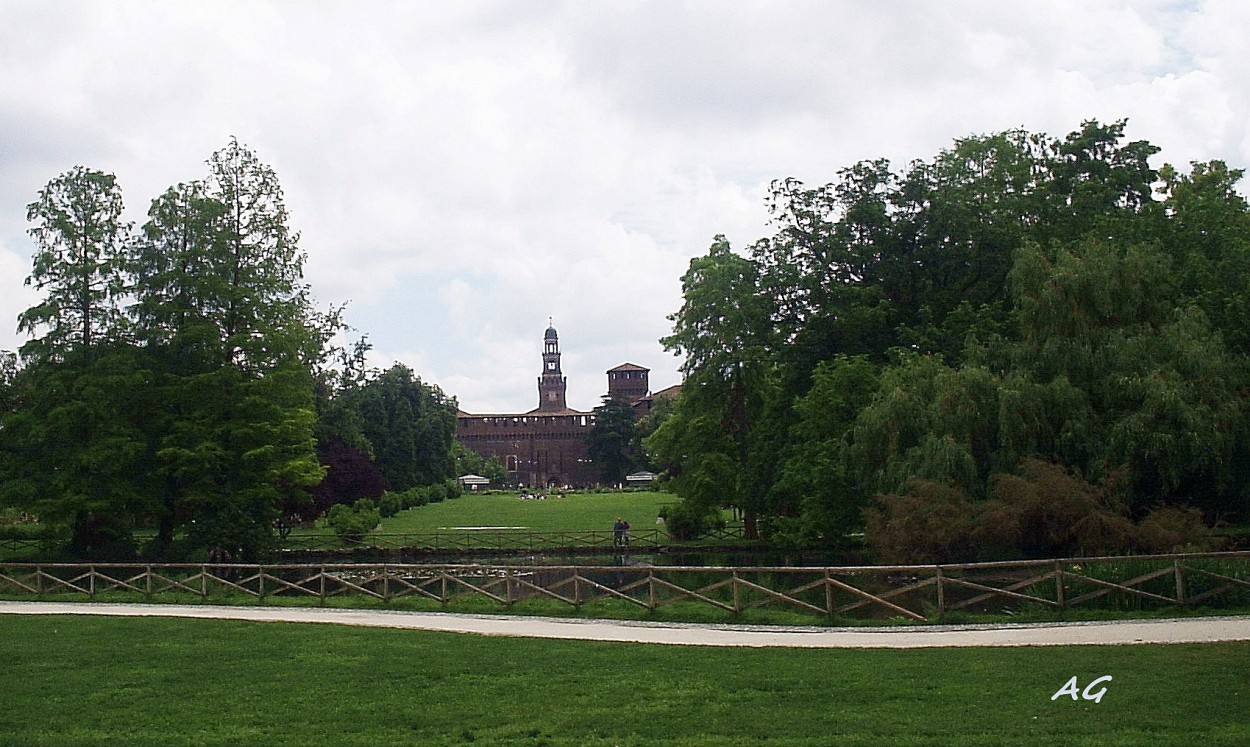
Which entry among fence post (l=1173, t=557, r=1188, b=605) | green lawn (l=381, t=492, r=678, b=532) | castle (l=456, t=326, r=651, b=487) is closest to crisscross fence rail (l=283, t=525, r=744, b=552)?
green lawn (l=381, t=492, r=678, b=532)

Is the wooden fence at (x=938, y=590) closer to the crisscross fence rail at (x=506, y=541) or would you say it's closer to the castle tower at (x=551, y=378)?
the crisscross fence rail at (x=506, y=541)

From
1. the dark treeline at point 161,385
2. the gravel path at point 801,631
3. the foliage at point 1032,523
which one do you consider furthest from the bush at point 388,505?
the gravel path at point 801,631

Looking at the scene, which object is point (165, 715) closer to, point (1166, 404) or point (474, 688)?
point (474, 688)

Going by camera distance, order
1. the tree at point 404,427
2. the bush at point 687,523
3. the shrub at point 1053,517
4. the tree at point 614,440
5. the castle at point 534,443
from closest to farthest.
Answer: the shrub at point 1053,517 < the bush at point 687,523 < the tree at point 404,427 < the tree at point 614,440 < the castle at point 534,443

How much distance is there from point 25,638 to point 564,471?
132104 mm

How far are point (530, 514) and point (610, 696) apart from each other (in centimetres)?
5759

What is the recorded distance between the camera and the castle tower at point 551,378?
7421 inches

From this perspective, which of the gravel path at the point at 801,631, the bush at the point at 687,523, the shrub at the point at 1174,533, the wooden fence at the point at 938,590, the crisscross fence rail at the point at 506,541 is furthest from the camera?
the crisscross fence rail at the point at 506,541

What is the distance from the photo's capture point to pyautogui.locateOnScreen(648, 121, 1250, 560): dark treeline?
85.5 ft

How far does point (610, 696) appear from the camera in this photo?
11.7 meters

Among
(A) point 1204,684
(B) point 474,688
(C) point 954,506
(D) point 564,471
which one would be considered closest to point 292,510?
(C) point 954,506

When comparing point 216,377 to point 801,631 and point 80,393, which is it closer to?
point 80,393

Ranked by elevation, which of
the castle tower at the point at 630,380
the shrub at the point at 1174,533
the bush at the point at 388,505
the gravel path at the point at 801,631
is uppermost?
the castle tower at the point at 630,380

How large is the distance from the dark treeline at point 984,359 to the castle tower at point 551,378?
13780cm
